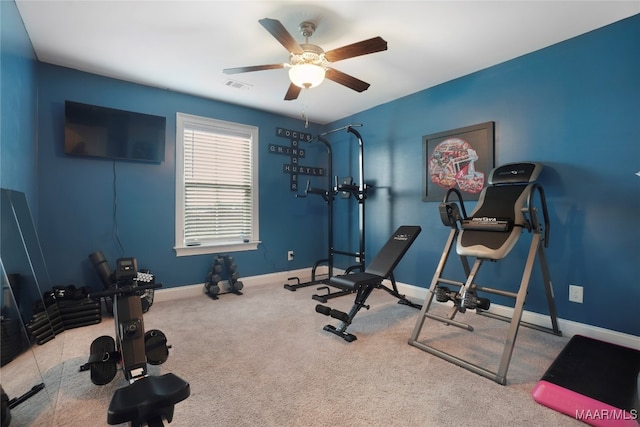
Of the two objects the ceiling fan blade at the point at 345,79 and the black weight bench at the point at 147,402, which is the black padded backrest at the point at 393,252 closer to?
the ceiling fan blade at the point at 345,79

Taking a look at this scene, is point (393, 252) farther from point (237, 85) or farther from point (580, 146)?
point (237, 85)

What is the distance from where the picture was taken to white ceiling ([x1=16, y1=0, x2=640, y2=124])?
2.09 meters

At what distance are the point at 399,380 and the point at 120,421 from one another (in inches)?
59.3

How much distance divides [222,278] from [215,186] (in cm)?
124

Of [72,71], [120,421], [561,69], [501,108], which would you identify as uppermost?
[72,71]

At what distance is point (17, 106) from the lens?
2.18 metres

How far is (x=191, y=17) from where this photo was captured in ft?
7.23

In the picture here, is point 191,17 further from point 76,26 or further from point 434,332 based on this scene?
point 434,332

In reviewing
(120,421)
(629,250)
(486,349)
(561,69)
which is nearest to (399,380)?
(486,349)

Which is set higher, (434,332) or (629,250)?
(629,250)

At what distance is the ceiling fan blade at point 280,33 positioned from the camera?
5.82 feet

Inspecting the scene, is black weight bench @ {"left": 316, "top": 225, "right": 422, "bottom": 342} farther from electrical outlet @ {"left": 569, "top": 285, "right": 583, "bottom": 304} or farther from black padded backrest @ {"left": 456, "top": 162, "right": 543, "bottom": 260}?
electrical outlet @ {"left": 569, "top": 285, "right": 583, "bottom": 304}

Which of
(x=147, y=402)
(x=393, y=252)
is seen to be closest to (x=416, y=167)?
(x=393, y=252)

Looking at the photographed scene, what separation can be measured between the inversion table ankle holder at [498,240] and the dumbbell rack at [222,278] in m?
2.30
